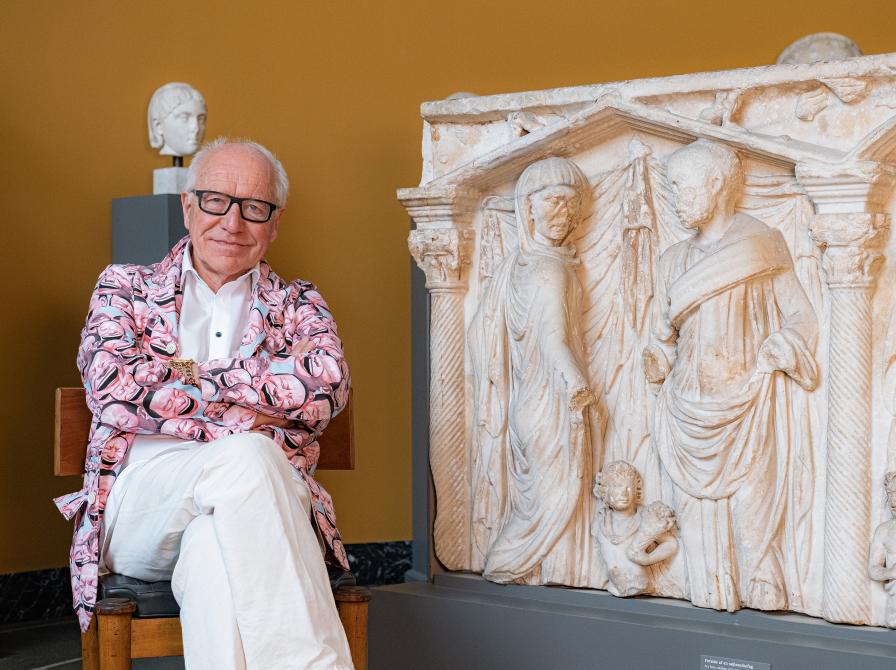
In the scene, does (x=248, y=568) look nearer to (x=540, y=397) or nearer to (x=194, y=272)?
(x=194, y=272)

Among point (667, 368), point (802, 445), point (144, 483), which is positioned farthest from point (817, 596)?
point (144, 483)

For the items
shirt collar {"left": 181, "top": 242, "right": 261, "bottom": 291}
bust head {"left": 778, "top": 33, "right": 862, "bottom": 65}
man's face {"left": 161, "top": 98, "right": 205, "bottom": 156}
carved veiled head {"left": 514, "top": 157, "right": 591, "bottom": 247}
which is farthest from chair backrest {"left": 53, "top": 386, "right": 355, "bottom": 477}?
bust head {"left": 778, "top": 33, "right": 862, "bottom": 65}

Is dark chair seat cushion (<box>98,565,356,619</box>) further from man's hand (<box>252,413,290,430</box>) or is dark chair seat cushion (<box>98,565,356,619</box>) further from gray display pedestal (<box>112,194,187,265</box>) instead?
gray display pedestal (<box>112,194,187,265</box>)

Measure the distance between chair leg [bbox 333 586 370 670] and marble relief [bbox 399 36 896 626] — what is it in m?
1.04

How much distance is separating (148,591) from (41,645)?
67.4 inches

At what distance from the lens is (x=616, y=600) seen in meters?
3.81

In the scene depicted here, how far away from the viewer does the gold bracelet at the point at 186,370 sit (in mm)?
3113

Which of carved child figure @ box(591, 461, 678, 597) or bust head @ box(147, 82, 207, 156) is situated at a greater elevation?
bust head @ box(147, 82, 207, 156)

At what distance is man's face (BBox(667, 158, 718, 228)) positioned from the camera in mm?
3629

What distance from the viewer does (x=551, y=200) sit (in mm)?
3869

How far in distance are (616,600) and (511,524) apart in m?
0.41

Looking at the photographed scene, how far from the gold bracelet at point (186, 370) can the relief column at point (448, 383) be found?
1.18 metres

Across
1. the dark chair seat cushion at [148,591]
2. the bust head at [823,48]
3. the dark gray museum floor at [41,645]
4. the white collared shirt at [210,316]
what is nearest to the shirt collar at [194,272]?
the white collared shirt at [210,316]

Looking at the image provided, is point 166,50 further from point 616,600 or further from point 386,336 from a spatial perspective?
point 616,600
